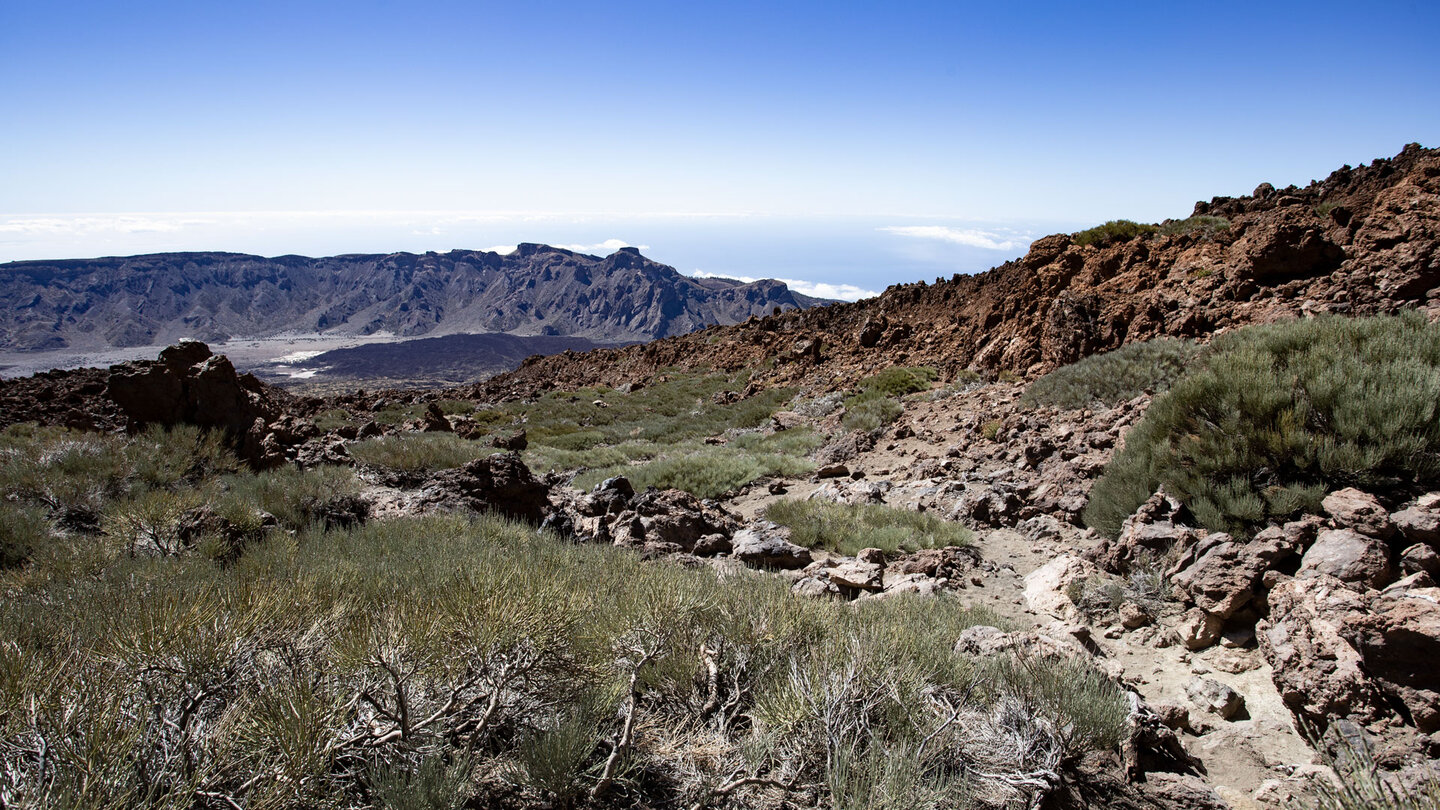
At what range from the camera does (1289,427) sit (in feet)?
14.6

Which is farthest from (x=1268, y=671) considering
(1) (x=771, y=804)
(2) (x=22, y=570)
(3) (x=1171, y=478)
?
(2) (x=22, y=570)

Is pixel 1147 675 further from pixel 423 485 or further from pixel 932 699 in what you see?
pixel 423 485

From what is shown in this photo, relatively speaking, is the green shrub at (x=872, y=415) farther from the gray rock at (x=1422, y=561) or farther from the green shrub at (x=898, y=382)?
the gray rock at (x=1422, y=561)

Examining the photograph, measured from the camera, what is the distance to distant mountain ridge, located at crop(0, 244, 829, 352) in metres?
141

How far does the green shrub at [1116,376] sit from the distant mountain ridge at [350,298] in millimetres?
130253

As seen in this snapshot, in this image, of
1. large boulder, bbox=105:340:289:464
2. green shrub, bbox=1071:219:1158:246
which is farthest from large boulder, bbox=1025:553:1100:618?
green shrub, bbox=1071:219:1158:246

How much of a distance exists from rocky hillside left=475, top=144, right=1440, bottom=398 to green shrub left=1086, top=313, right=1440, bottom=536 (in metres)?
3.76

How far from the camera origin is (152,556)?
4203mm

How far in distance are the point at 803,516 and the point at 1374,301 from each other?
8.25 metres

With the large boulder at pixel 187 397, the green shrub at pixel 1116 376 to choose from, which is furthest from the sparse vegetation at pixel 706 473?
the large boulder at pixel 187 397

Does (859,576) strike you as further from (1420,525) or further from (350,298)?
(350,298)

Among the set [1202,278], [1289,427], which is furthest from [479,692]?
[1202,278]

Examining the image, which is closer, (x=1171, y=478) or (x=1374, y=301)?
(x=1171, y=478)

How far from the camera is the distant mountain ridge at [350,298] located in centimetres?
14100
